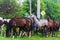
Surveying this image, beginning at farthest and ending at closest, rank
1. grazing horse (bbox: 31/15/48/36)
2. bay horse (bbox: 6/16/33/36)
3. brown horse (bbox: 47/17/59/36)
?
1. brown horse (bbox: 47/17/59/36)
2. grazing horse (bbox: 31/15/48/36)
3. bay horse (bbox: 6/16/33/36)

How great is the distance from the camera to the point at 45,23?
58.9ft

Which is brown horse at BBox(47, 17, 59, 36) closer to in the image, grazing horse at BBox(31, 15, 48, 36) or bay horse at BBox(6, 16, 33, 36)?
grazing horse at BBox(31, 15, 48, 36)

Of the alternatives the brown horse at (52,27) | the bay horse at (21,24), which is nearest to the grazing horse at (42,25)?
the brown horse at (52,27)

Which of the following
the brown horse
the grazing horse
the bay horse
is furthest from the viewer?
the brown horse

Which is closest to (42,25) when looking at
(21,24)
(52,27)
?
(52,27)

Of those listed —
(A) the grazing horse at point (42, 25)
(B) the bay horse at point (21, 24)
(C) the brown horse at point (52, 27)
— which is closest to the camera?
(B) the bay horse at point (21, 24)

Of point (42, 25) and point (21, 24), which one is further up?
point (21, 24)

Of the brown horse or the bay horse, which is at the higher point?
the bay horse

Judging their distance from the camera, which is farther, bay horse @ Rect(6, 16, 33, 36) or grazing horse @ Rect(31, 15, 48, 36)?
grazing horse @ Rect(31, 15, 48, 36)

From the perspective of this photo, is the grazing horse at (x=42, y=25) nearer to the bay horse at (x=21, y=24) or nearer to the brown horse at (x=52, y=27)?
the brown horse at (x=52, y=27)

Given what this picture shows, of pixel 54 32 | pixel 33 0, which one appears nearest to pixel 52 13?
pixel 33 0

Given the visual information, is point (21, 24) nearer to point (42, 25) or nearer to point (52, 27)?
point (42, 25)

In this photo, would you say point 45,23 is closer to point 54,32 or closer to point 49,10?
point 54,32

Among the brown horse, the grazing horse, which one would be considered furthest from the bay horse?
the brown horse
